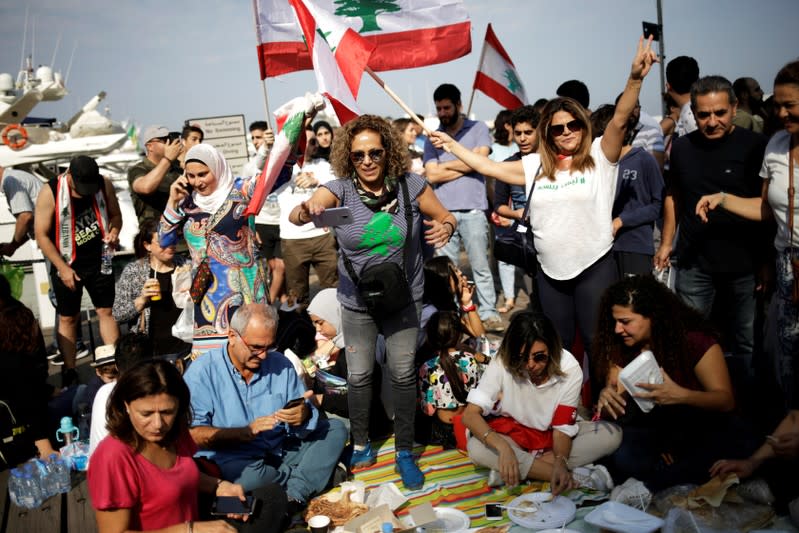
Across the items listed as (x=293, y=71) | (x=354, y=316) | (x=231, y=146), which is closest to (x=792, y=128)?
(x=354, y=316)

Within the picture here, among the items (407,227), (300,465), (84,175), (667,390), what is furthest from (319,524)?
(84,175)

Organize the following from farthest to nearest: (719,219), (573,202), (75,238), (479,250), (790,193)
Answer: (479,250) < (75,238) < (719,219) < (573,202) < (790,193)

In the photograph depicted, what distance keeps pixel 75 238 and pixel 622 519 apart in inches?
184

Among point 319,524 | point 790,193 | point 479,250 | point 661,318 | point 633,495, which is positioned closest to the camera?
point 319,524

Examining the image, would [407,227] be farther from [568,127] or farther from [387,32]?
[387,32]

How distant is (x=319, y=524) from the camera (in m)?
3.20

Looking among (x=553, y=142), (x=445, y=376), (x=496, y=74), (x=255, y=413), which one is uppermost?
(x=496, y=74)

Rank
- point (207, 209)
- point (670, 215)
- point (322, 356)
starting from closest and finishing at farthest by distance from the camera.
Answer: point (207, 209) → point (670, 215) → point (322, 356)

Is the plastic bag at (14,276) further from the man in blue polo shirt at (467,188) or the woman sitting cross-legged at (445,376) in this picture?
the woman sitting cross-legged at (445,376)

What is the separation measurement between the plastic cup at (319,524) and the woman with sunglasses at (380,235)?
2.33ft

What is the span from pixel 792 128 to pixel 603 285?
4.02 ft

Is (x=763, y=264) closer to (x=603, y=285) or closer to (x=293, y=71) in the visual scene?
(x=603, y=285)

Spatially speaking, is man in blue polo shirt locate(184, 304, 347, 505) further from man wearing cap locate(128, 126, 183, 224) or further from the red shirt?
man wearing cap locate(128, 126, 183, 224)

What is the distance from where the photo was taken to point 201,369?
353 cm
